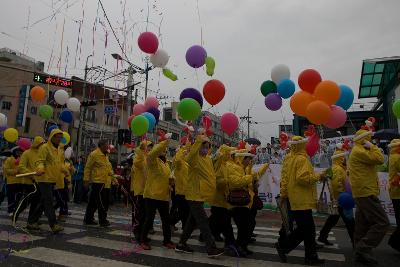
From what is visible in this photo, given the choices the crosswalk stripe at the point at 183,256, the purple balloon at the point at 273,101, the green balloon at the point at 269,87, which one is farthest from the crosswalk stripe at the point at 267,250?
the green balloon at the point at 269,87

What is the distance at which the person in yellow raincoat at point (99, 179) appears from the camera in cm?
812

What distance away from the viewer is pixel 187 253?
5793 millimetres

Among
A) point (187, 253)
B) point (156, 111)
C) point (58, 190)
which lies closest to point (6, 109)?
point (58, 190)

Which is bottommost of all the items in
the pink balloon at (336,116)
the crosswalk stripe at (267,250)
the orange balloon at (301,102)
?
the crosswalk stripe at (267,250)

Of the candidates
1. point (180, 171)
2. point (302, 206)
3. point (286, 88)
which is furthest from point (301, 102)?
point (180, 171)

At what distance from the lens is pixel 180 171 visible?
6.95 meters

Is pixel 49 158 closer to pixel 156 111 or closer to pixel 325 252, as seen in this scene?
pixel 156 111

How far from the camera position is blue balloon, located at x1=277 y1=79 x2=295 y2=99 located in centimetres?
727

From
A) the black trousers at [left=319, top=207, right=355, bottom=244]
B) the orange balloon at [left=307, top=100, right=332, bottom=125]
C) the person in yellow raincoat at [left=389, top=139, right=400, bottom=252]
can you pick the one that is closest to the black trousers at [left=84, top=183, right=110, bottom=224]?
the black trousers at [left=319, top=207, right=355, bottom=244]

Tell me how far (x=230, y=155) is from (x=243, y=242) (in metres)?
1.36

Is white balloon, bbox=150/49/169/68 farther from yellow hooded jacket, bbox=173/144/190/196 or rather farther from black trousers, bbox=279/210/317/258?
black trousers, bbox=279/210/317/258

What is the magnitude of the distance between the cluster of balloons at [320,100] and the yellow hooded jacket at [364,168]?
1.93ft

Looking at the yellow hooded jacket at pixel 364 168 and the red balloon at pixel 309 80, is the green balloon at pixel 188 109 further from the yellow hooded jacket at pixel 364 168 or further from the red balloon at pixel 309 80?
the yellow hooded jacket at pixel 364 168

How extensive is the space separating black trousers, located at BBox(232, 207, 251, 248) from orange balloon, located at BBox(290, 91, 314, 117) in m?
1.81
